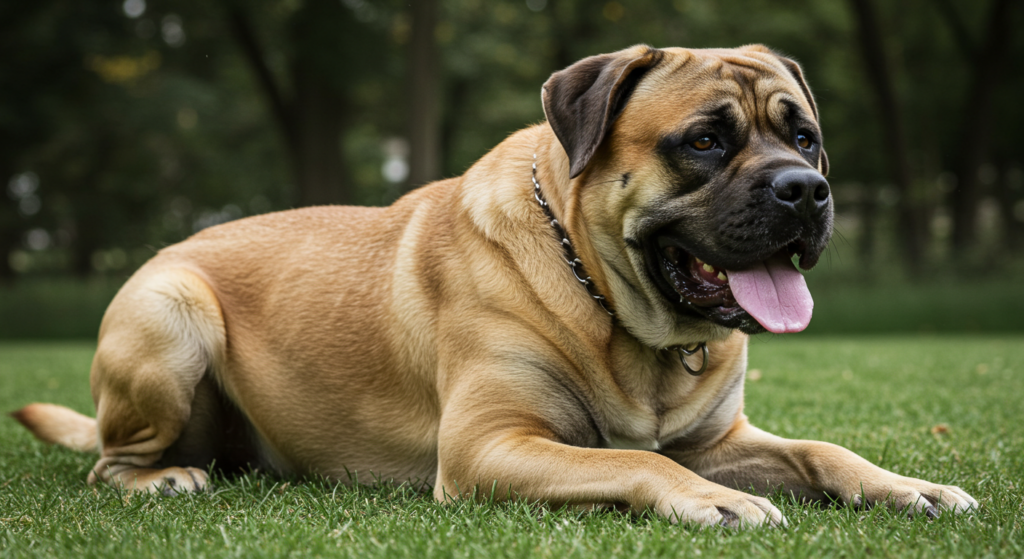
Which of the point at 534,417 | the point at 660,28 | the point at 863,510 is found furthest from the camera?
the point at 660,28

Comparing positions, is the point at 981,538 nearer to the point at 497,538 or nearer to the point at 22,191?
the point at 497,538

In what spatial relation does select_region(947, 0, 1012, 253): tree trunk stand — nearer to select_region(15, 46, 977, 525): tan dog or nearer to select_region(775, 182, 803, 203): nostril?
select_region(15, 46, 977, 525): tan dog

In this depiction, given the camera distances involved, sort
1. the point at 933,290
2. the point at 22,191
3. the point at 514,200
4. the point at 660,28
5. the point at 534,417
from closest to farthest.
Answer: the point at 534,417, the point at 514,200, the point at 933,290, the point at 660,28, the point at 22,191

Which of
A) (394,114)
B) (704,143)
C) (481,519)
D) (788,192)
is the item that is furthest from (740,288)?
(394,114)

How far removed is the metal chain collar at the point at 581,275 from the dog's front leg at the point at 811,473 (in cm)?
36

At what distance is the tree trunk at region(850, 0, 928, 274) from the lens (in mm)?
18188

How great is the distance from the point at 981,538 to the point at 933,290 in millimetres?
15234

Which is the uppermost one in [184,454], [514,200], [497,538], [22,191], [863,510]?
[514,200]

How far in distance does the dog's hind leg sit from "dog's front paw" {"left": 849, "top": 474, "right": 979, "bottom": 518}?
2671 millimetres

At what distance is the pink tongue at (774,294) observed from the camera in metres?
2.83

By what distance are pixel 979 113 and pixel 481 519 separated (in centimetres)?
2219

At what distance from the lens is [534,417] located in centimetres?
288

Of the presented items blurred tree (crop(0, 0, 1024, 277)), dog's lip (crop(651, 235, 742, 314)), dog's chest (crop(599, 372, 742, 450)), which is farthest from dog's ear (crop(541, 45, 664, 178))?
blurred tree (crop(0, 0, 1024, 277))

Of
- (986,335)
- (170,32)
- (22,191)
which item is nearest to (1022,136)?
(986,335)
